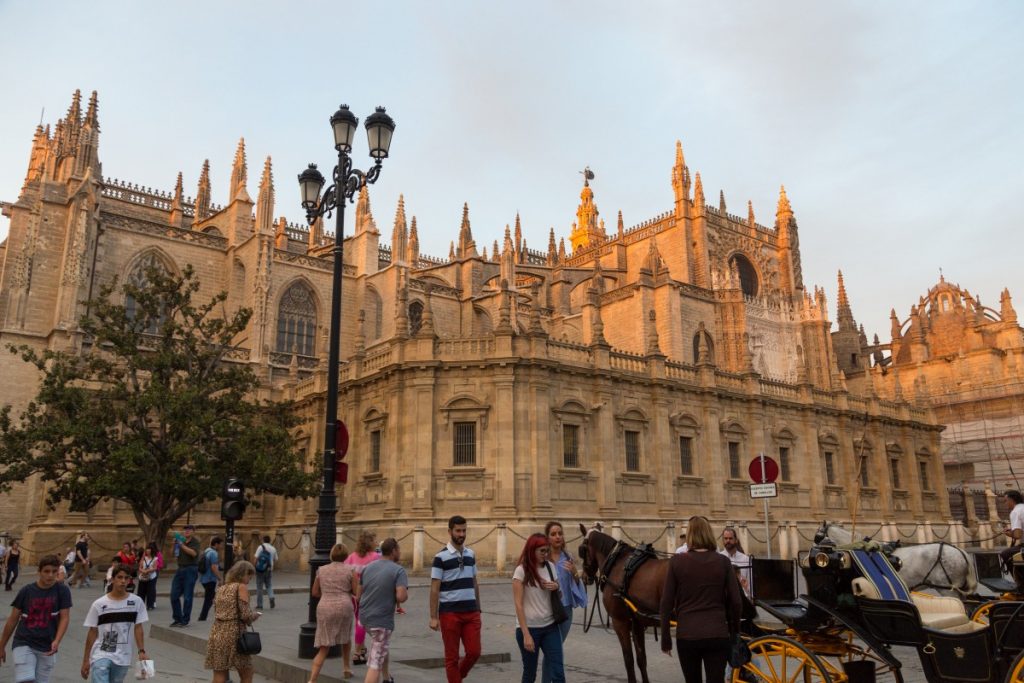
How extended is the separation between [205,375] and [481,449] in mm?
9112

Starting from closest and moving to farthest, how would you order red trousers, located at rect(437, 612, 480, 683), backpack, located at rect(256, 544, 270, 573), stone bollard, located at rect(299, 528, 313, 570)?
red trousers, located at rect(437, 612, 480, 683)
backpack, located at rect(256, 544, 270, 573)
stone bollard, located at rect(299, 528, 313, 570)

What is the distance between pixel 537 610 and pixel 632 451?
18.7 metres

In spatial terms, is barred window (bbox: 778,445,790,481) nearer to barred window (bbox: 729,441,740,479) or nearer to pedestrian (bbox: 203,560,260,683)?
barred window (bbox: 729,441,740,479)

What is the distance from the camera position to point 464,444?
22.5 metres

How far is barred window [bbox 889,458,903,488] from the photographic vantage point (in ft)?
109

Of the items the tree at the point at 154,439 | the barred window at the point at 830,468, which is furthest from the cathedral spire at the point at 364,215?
the barred window at the point at 830,468

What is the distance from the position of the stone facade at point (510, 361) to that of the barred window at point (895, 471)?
338 millimetres

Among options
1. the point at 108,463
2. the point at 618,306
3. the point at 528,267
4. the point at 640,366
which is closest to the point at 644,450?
the point at 640,366

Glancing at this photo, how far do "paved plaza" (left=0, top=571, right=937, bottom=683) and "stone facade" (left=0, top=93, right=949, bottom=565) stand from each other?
12.6 feet

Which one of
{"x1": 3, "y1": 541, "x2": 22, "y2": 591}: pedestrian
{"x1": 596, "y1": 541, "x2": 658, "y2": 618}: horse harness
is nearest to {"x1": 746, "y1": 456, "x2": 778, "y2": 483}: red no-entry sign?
{"x1": 596, "y1": 541, "x2": 658, "y2": 618}: horse harness

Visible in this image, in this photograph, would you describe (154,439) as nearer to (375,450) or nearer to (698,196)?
(375,450)

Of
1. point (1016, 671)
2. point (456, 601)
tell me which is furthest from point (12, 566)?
point (1016, 671)

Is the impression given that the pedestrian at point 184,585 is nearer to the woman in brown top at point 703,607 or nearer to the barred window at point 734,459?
the woman in brown top at point 703,607

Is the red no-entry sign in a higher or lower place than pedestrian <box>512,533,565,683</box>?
higher
